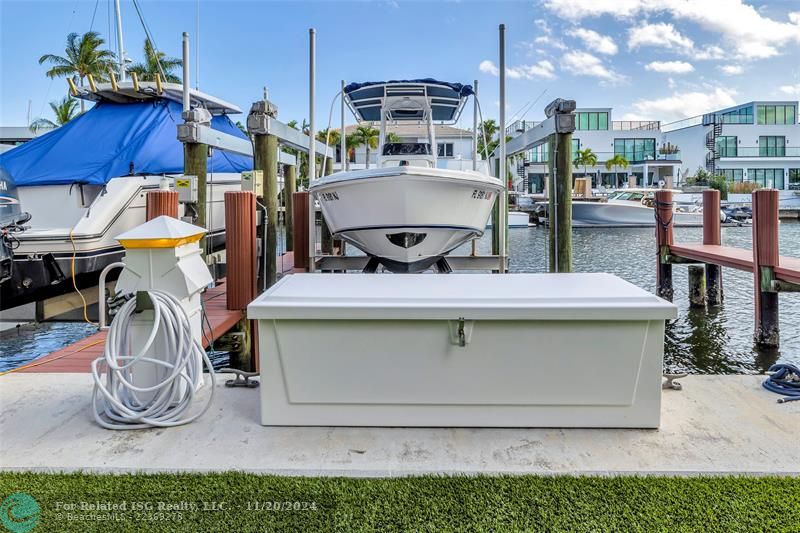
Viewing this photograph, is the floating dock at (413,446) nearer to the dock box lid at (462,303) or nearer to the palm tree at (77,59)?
the dock box lid at (462,303)

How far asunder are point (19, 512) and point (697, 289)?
1034 cm

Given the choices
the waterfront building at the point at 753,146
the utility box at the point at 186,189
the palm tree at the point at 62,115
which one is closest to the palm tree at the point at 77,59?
the palm tree at the point at 62,115

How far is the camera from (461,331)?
9.15 feet

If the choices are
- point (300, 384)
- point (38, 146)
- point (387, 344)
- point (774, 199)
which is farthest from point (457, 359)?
point (38, 146)

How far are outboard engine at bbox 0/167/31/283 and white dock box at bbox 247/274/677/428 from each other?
198 inches

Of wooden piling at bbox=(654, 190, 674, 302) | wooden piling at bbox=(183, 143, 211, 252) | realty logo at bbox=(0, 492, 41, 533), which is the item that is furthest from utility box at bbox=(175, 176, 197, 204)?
wooden piling at bbox=(654, 190, 674, 302)

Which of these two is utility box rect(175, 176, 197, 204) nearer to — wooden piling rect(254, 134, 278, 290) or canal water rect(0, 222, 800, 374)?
wooden piling rect(254, 134, 278, 290)

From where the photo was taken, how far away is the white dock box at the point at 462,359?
278 centimetres

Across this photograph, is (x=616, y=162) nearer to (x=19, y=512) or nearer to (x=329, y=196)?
(x=329, y=196)

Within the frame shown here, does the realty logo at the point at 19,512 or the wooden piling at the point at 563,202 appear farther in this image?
the wooden piling at the point at 563,202

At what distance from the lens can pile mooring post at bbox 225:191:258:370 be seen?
5.64m

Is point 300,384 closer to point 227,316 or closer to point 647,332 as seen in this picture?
point 647,332

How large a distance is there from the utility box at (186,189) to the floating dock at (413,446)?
3.89 m

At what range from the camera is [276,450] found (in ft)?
A: 8.82
